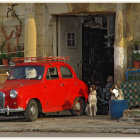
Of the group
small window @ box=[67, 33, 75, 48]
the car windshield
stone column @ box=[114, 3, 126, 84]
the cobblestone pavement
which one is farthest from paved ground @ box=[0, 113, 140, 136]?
small window @ box=[67, 33, 75, 48]

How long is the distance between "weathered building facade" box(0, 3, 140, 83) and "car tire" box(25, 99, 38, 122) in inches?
225

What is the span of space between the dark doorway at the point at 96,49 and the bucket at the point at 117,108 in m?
7.66

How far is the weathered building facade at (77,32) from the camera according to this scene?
23078 millimetres

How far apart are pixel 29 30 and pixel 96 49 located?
4377 mm

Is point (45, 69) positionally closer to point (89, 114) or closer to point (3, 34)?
point (89, 114)

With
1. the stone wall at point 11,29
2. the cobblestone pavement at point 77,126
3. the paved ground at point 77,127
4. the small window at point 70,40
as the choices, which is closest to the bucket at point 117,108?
the cobblestone pavement at point 77,126

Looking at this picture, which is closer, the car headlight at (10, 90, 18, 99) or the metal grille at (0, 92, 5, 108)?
the car headlight at (10, 90, 18, 99)

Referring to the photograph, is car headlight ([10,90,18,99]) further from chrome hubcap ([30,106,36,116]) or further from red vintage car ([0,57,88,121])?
chrome hubcap ([30,106,36,116])

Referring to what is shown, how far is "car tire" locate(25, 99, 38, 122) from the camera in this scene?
17.5 metres

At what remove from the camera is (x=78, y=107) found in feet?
65.3

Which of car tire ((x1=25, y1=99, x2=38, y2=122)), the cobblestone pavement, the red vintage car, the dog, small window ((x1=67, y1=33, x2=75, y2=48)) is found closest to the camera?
the cobblestone pavement

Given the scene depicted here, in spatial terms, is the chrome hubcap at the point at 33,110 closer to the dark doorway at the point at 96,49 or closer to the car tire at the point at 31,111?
the car tire at the point at 31,111

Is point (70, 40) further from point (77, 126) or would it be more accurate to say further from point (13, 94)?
point (77, 126)

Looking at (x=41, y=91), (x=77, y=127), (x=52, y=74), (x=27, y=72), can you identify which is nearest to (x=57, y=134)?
(x=77, y=127)
